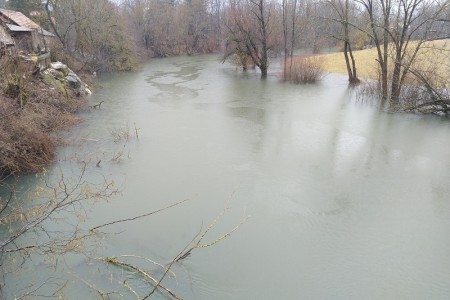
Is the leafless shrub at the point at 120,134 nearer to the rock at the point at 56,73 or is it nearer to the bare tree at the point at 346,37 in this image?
the rock at the point at 56,73

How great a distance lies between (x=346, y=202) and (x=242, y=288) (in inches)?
107

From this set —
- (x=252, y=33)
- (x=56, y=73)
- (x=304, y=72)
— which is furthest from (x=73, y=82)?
(x=252, y=33)

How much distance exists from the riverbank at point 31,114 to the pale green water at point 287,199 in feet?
2.20

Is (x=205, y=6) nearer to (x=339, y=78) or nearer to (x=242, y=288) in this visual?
(x=339, y=78)

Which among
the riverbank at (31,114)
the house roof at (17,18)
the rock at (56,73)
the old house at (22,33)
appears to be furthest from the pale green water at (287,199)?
the house roof at (17,18)

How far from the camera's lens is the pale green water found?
4.60m

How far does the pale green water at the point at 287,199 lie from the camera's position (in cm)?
460

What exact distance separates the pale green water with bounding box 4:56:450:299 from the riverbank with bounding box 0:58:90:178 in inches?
26.3

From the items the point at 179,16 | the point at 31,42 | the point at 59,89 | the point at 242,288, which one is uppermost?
the point at 179,16

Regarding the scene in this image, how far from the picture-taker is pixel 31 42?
55.5 ft

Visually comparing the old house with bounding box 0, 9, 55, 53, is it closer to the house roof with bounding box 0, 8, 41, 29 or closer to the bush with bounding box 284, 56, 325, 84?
the house roof with bounding box 0, 8, 41, 29

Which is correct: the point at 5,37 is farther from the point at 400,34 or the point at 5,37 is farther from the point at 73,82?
the point at 400,34

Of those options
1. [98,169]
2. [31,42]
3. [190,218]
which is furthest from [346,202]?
[31,42]

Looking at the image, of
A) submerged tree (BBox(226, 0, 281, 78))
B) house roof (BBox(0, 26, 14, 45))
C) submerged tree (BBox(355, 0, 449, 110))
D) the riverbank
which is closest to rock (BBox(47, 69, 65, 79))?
the riverbank
